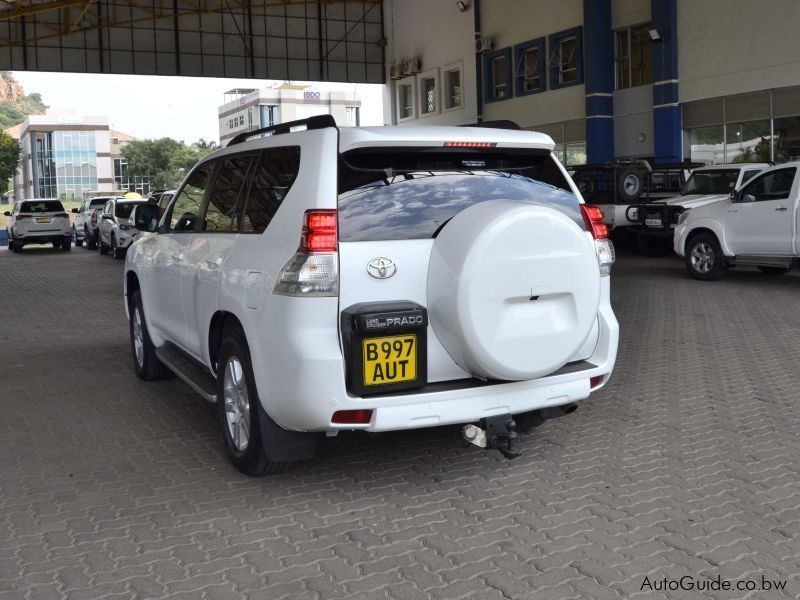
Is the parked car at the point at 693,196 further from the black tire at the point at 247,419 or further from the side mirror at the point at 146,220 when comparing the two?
the black tire at the point at 247,419

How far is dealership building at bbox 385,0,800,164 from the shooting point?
22.4 meters

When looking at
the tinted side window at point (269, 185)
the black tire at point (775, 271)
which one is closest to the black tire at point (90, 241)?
the black tire at point (775, 271)

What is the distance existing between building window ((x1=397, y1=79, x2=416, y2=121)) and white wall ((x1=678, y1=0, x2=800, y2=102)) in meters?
14.9

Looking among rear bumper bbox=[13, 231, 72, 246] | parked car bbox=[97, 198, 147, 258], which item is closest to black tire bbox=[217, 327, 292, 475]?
parked car bbox=[97, 198, 147, 258]

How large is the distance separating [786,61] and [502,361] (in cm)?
2027

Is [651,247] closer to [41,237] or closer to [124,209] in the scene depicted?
[124,209]

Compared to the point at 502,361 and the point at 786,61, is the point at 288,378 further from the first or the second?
the point at 786,61

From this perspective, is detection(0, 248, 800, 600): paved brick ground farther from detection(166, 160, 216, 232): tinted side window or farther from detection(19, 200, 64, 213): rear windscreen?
detection(19, 200, 64, 213): rear windscreen

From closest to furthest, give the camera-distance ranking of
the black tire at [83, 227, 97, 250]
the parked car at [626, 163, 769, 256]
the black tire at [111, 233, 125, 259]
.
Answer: the parked car at [626, 163, 769, 256] → the black tire at [111, 233, 125, 259] → the black tire at [83, 227, 97, 250]

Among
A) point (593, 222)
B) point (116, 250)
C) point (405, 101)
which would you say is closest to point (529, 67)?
point (405, 101)

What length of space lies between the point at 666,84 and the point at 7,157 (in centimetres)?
8109

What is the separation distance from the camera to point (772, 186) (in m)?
13.9

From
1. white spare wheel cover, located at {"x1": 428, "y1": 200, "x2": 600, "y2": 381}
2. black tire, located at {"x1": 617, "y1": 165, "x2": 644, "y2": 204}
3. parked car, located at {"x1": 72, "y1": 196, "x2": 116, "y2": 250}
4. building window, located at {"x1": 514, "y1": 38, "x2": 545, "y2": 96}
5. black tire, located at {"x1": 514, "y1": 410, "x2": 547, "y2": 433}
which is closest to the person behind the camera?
white spare wheel cover, located at {"x1": 428, "y1": 200, "x2": 600, "y2": 381}

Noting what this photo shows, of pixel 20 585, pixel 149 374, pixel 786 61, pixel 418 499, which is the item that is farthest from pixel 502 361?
pixel 786 61
